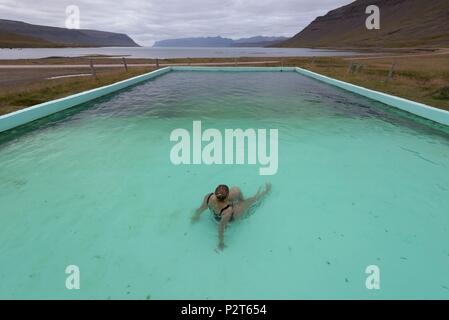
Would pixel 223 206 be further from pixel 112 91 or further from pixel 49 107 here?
pixel 112 91

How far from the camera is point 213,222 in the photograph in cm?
445

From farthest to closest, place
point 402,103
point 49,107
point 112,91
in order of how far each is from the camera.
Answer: point 112,91
point 402,103
point 49,107

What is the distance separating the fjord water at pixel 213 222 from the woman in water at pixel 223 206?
0.16m

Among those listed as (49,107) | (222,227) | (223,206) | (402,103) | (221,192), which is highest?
(402,103)

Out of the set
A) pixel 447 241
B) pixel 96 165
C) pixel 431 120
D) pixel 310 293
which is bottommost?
pixel 310 293

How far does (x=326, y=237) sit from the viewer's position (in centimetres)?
421

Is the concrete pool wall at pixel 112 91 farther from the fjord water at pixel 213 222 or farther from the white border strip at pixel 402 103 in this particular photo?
the fjord water at pixel 213 222

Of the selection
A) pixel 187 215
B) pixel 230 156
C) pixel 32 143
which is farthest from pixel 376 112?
pixel 32 143

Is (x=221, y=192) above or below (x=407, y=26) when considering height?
below

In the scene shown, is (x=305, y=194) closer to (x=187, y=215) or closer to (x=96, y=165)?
(x=187, y=215)

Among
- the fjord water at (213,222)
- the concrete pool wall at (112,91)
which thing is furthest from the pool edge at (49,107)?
the fjord water at (213,222)

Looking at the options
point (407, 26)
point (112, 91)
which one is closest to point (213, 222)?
point (112, 91)

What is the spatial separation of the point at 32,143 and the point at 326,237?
8303mm

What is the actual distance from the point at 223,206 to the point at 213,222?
0.56 meters
